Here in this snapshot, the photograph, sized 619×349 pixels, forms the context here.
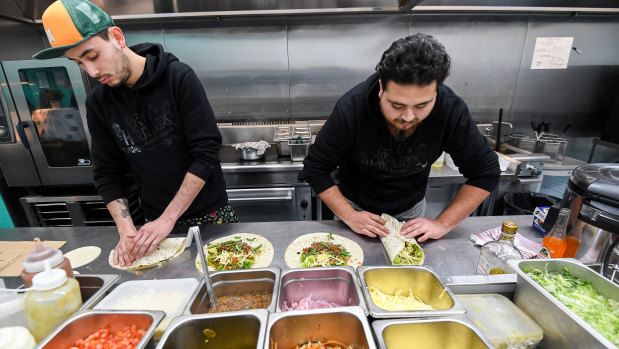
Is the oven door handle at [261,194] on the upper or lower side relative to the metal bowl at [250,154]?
lower

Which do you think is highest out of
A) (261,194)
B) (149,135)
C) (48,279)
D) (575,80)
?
(575,80)

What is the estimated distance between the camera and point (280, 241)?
1.89m

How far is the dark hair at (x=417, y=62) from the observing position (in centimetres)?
134

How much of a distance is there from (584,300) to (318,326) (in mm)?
944

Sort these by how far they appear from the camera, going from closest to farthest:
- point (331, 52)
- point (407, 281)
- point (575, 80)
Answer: point (407, 281), point (331, 52), point (575, 80)

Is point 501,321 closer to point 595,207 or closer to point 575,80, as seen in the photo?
point 595,207

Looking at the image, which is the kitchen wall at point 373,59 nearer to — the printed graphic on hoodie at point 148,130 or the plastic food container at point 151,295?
the printed graphic on hoodie at point 148,130

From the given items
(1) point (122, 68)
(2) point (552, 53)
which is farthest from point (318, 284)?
(2) point (552, 53)

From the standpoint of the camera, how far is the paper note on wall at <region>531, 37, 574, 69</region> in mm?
4168

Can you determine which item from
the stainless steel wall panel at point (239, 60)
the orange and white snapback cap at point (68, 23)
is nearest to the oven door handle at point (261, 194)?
the stainless steel wall panel at point (239, 60)

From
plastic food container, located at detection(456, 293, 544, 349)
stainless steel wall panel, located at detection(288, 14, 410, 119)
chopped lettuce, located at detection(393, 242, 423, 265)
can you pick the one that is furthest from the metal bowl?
plastic food container, located at detection(456, 293, 544, 349)

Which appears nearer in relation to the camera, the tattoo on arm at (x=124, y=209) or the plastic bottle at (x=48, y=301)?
the plastic bottle at (x=48, y=301)

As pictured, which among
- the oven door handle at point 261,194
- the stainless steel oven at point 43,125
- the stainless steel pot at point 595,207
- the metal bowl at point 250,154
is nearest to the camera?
the stainless steel pot at point 595,207

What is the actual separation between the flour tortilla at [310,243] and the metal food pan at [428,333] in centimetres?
63
